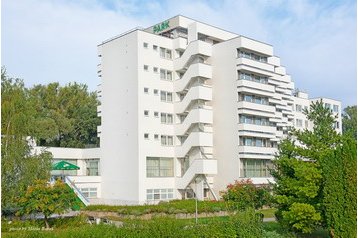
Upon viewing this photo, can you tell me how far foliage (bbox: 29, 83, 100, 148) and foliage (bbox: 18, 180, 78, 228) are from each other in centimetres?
3452

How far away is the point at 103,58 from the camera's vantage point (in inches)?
1921

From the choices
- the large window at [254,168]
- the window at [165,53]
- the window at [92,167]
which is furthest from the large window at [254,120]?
the window at [92,167]

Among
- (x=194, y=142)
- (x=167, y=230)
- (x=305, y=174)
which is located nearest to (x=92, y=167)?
(x=194, y=142)

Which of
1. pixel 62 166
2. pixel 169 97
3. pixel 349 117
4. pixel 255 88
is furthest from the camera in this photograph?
pixel 349 117

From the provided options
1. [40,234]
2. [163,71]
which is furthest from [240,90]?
→ [40,234]

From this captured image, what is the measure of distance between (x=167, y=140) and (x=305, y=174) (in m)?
27.6

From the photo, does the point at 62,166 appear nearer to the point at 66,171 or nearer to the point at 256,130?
the point at 66,171

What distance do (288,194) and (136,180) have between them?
78.7ft

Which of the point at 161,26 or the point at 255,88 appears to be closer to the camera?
the point at 255,88

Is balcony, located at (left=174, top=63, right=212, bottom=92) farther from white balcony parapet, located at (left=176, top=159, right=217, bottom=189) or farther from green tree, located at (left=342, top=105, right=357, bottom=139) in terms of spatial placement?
green tree, located at (left=342, top=105, right=357, bottom=139)

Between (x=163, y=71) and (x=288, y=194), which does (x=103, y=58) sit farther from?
(x=288, y=194)

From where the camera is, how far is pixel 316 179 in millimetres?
19391

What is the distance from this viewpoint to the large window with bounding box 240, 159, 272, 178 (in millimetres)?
44938

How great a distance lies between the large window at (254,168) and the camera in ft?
147
